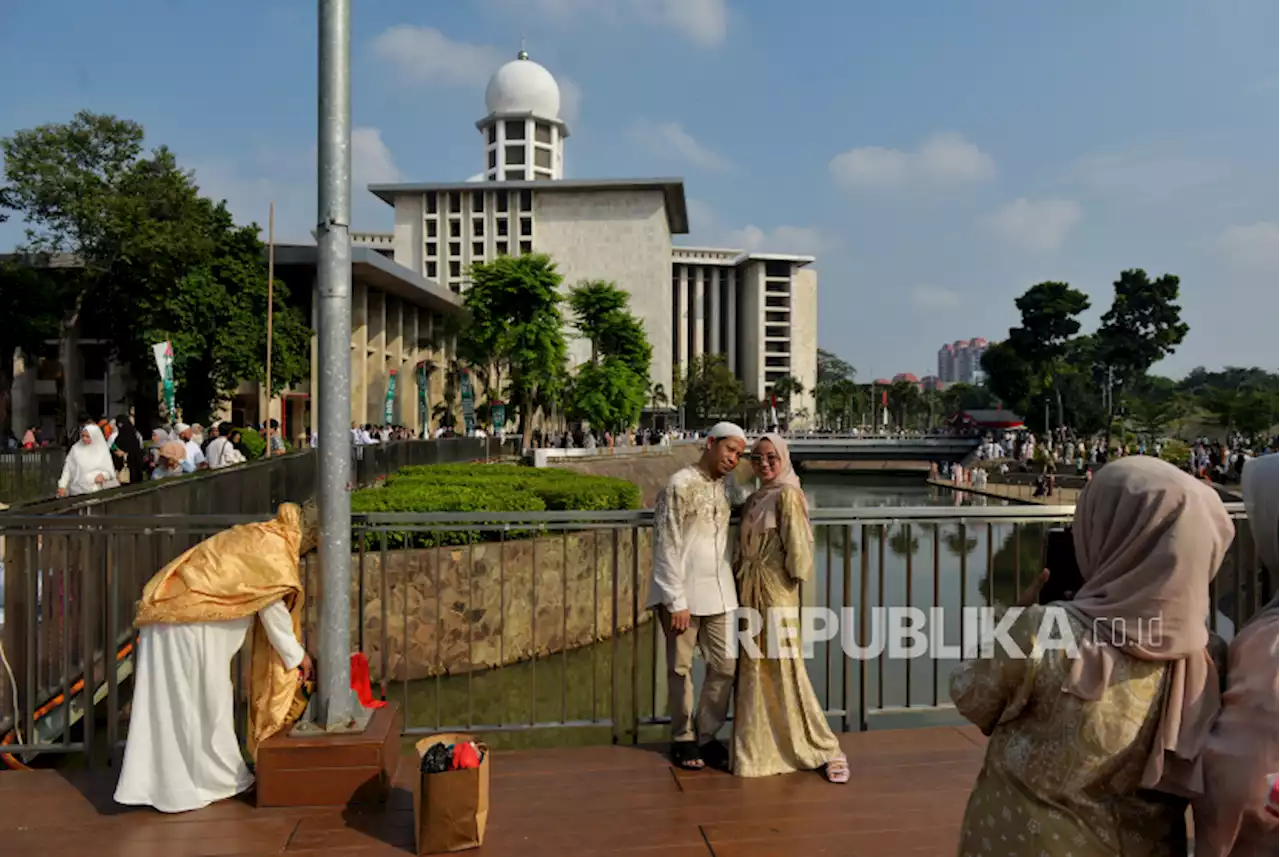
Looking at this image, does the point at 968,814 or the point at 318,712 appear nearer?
the point at 968,814

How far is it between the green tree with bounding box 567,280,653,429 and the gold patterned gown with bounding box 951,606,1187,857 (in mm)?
39484

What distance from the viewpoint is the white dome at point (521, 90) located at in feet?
258

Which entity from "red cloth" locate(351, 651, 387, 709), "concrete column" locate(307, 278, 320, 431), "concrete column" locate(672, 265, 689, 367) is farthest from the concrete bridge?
"red cloth" locate(351, 651, 387, 709)

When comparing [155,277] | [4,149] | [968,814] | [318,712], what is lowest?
[318,712]

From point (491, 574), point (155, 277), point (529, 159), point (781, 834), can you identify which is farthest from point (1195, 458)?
point (529, 159)

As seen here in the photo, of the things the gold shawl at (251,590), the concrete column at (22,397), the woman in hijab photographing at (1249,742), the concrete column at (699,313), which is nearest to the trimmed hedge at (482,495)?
the gold shawl at (251,590)

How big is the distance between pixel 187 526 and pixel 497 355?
102 feet

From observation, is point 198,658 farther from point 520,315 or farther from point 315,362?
point 520,315

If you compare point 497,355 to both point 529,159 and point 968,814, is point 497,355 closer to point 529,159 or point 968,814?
point 968,814

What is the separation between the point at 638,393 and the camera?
1731 inches

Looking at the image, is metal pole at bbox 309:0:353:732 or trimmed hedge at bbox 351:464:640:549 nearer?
metal pole at bbox 309:0:353:732

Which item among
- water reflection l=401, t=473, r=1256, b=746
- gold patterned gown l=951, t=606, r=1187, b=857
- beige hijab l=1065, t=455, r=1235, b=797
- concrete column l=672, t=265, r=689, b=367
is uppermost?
concrete column l=672, t=265, r=689, b=367
